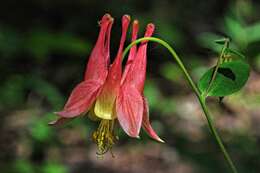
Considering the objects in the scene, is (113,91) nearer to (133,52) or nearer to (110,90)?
(110,90)

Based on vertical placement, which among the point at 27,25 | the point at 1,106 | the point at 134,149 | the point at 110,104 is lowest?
the point at 134,149

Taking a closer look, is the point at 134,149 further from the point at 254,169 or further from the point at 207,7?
the point at 207,7

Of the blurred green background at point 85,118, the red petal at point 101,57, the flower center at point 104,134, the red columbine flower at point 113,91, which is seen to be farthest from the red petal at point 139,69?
the blurred green background at point 85,118

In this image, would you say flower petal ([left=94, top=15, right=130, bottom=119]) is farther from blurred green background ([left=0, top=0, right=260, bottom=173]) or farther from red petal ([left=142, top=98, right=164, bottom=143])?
blurred green background ([left=0, top=0, right=260, bottom=173])

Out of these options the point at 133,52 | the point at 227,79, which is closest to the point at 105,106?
the point at 133,52

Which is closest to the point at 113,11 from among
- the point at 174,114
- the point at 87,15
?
the point at 87,15

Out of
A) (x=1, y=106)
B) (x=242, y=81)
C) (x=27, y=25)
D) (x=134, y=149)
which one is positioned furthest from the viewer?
(x=27, y=25)
